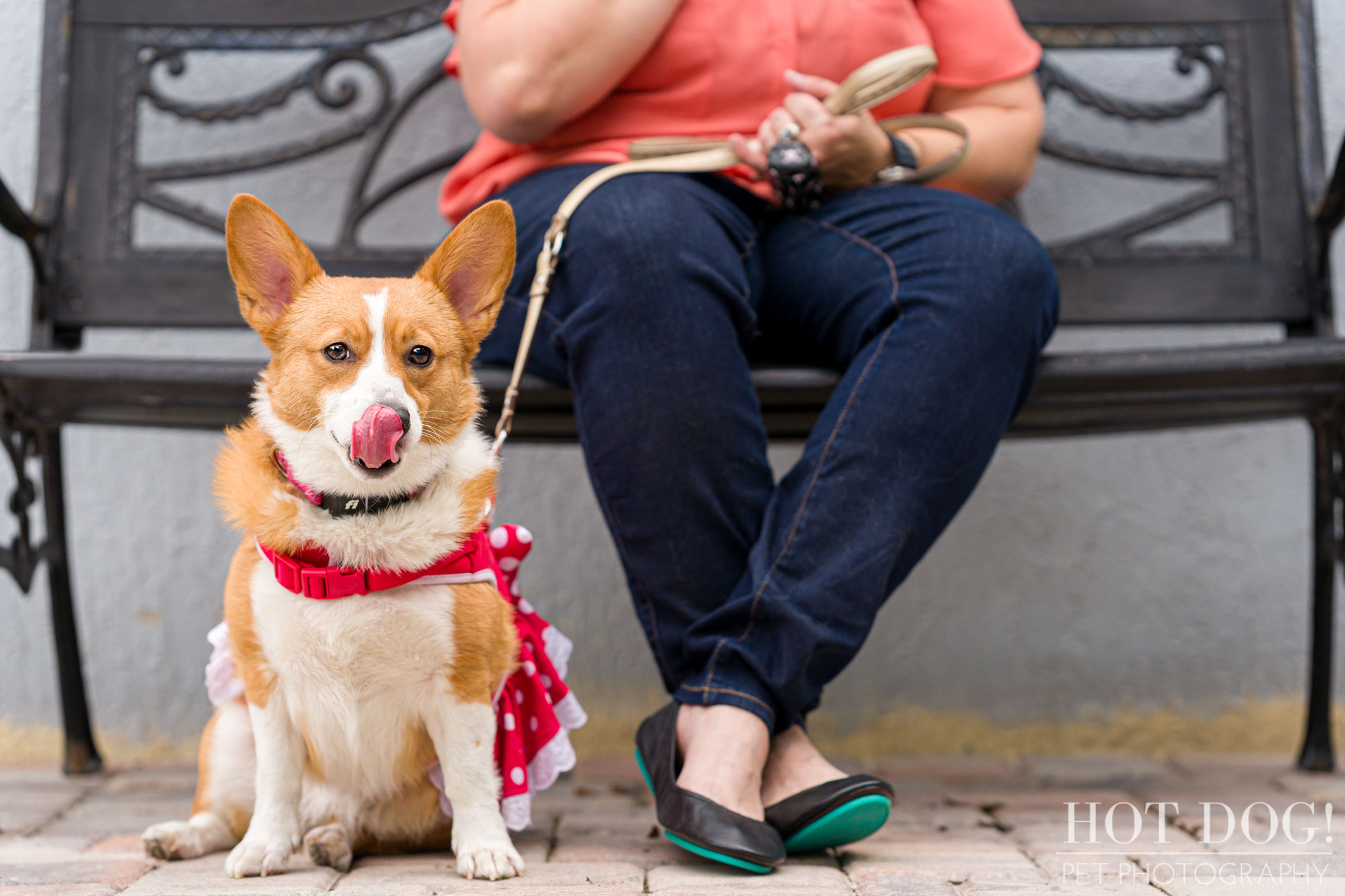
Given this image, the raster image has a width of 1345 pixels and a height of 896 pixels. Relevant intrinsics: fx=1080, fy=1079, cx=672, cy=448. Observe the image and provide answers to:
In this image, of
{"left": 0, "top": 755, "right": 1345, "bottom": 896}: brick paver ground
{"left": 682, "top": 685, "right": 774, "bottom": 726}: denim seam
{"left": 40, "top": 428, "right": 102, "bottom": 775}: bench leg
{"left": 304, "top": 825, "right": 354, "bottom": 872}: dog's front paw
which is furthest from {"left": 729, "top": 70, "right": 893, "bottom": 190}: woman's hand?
{"left": 40, "top": 428, "right": 102, "bottom": 775}: bench leg

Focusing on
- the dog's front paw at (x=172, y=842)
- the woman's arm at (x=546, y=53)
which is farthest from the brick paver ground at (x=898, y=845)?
the woman's arm at (x=546, y=53)

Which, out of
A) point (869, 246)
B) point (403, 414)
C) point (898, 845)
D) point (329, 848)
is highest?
point (869, 246)

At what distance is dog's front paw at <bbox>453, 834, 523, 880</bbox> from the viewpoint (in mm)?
1320

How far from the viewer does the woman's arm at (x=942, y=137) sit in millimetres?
1707

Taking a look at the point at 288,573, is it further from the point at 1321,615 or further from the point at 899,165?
the point at 1321,615

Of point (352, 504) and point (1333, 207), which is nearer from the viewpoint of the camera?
point (352, 504)

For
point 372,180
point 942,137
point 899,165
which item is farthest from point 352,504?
point 372,180

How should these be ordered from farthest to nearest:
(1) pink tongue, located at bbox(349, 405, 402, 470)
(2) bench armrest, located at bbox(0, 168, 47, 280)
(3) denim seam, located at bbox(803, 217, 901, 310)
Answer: (2) bench armrest, located at bbox(0, 168, 47, 280) → (3) denim seam, located at bbox(803, 217, 901, 310) → (1) pink tongue, located at bbox(349, 405, 402, 470)

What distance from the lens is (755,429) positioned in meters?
1.51

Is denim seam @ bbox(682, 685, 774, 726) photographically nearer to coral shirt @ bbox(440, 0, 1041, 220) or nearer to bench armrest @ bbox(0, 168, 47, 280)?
coral shirt @ bbox(440, 0, 1041, 220)

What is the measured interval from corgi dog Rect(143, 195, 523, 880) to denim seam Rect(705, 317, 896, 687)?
11.1 inches

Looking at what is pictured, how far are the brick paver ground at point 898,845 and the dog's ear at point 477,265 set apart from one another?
0.71m

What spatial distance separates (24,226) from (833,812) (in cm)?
185

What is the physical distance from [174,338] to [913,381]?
1.85 m
